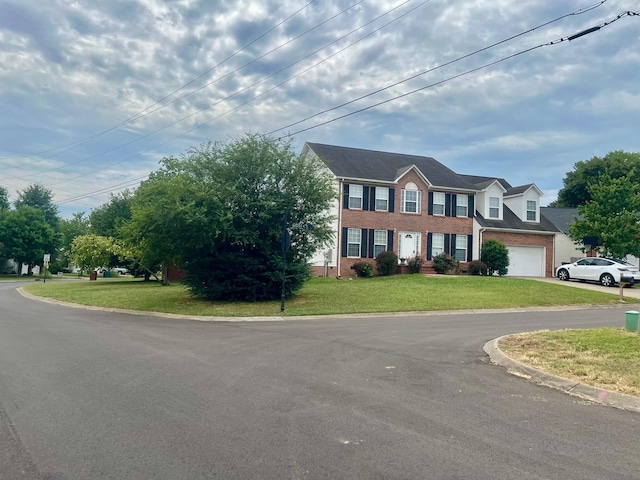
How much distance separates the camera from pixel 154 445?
4.70 m

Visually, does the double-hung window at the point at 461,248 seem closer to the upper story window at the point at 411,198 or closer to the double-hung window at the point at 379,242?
the upper story window at the point at 411,198

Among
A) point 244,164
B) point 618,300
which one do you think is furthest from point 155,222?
point 618,300

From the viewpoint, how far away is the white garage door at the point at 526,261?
3459 centimetres

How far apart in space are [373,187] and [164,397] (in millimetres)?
26478

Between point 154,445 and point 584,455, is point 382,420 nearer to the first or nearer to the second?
point 584,455

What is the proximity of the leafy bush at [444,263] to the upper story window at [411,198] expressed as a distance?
135 inches

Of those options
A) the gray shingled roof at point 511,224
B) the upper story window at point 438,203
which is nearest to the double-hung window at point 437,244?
the upper story window at point 438,203

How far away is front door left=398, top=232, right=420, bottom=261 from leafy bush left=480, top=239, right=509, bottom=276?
4601 mm

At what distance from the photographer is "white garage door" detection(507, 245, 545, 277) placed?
113ft

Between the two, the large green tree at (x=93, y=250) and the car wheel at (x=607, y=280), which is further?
the large green tree at (x=93, y=250)

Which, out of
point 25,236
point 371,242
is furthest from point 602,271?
point 25,236

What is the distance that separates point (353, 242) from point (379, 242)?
1.81 m

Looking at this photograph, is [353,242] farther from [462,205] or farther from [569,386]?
[569,386]

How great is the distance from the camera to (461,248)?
3344 centimetres
